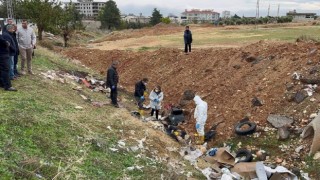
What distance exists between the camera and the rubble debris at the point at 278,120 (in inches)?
428

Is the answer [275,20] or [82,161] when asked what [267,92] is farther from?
[275,20]

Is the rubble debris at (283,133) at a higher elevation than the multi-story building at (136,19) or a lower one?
lower

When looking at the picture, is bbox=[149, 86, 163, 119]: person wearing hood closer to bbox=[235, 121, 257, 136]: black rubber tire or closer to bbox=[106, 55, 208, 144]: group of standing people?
bbox=[106, 55, 208, 144]: group of standing people

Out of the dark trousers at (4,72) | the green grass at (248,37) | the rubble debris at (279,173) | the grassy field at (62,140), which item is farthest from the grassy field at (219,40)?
the dark trousers at (4,72)

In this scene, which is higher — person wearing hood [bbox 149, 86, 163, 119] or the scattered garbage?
the scattered garbage

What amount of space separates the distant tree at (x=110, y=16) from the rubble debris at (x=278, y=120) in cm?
5705

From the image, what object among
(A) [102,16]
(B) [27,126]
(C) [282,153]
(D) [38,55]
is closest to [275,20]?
(A) [102,16]

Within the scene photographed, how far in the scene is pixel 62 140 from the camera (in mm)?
7117

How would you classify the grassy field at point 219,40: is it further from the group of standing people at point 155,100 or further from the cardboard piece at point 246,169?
the cardboard piece at point 246,169

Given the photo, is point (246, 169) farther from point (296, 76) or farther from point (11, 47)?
point (11, 47)

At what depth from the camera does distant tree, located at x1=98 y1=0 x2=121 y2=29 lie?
65.9 meters

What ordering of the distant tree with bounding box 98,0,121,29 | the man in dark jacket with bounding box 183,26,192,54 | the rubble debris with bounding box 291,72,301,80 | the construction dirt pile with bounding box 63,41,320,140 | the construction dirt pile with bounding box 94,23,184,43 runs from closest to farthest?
the construction dirt pile with bounding box 63,41,320,140, the rubble debris with bounding box 291,72,301,80, the man in dark jacket with bounding box 183,26,192,54, the construction dirt pile with bounding box 94,23,184,43, the distant tree with bounding box 98,0,121,29

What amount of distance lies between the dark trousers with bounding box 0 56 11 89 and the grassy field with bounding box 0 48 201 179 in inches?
14.8

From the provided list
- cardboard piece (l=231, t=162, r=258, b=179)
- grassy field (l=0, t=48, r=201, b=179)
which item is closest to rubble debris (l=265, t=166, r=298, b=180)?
cardboard piece (l=231, t=162, r=258, b=179)
